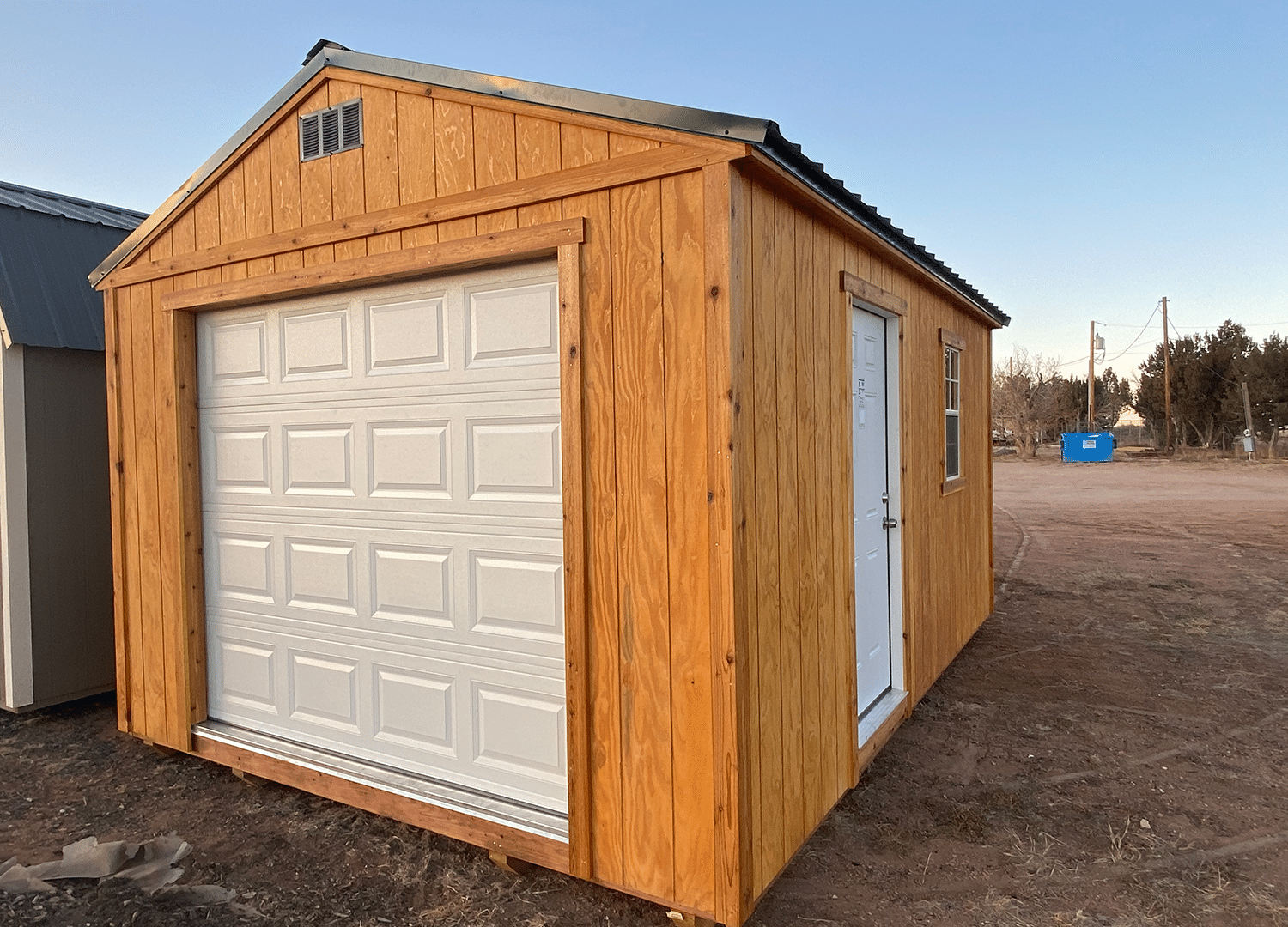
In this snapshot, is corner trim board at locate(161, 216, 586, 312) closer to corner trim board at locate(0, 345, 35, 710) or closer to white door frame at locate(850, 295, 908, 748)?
corner trim board at locate(0, 345, 35, 710)

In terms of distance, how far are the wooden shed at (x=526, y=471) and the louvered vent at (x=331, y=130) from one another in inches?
0.6

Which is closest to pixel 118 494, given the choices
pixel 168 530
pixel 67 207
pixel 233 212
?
pixel 168 530

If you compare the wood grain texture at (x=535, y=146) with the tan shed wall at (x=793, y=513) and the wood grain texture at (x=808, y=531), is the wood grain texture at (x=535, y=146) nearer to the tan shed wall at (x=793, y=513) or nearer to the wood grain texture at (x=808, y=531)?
the tan shed wall at (x=793, y=513)

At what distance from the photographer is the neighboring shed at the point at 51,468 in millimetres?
4777

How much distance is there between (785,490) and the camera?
9.46 ft

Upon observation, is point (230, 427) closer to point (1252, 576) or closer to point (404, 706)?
point (404, 706)

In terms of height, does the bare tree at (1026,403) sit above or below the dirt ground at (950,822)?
above

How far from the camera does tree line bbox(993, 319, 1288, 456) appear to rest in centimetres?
2991

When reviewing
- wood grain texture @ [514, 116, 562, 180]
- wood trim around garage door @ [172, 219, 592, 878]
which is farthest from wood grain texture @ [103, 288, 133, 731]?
wood grain texture @ [514, 116, 562, 180]

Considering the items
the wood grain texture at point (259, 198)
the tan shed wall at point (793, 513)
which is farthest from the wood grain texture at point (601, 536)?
the wood grain texture at point (259, 198)

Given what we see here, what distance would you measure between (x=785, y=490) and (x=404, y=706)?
201 centimetres

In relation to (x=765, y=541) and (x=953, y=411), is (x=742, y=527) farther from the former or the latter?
(x=953, y=411)

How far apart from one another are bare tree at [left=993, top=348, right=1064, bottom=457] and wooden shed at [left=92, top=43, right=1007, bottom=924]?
113 ft

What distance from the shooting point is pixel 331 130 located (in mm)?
3406
